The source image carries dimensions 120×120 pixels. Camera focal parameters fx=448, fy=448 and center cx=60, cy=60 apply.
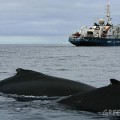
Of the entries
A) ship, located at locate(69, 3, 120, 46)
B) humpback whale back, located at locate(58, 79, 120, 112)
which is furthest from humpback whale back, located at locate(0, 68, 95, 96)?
ship, located at locate(69, 3, 120, 46)

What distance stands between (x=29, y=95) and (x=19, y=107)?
1.93 metres

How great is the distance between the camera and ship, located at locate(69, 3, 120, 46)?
135475 millimetres

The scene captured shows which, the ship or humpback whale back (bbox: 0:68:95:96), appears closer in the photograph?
humpback whale back (bbox: 0:68:95:96)

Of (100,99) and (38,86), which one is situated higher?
(100,99)

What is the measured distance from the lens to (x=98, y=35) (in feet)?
449

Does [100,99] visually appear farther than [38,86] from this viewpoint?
No

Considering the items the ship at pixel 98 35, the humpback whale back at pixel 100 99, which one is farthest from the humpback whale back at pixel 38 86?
the ship at pixel 98 35

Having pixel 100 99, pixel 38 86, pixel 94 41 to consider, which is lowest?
pixel 94 41

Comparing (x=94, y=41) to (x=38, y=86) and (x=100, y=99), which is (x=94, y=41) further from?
(x=100, y=99)

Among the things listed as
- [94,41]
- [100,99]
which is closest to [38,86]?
[100,99]

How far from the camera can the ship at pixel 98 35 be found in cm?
13548

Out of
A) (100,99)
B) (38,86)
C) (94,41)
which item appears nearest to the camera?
(100,99)

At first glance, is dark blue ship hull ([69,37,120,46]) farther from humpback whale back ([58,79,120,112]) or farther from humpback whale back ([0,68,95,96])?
humpback whale back ([58,79,120,112])

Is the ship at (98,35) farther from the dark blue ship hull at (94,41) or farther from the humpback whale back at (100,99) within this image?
the humpback whale back at (100,99)
